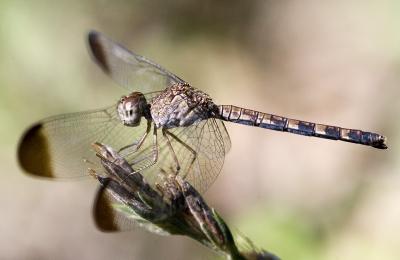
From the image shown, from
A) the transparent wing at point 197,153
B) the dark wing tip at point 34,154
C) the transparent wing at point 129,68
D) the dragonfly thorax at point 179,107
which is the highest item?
the transparent wing at point 129,68

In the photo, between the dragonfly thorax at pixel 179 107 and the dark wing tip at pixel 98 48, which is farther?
the dark wing tip at pixel 98 48

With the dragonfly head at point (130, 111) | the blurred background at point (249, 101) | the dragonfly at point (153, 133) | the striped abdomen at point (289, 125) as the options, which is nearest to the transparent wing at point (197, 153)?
the dragonfly at point (153, 133)

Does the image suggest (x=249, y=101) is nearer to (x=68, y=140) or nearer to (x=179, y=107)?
(x=179, y=107)

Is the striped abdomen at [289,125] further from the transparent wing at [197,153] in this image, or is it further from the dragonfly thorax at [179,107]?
the transparent wing at [197,153]

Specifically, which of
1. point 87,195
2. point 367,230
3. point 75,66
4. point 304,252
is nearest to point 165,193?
point 304,252

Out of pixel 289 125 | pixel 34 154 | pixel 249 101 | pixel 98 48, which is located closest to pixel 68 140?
pixel 34 154

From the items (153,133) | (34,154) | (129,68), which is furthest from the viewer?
(129,68)

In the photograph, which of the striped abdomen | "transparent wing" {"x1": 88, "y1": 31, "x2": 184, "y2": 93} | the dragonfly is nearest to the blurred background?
the striped abdomen
